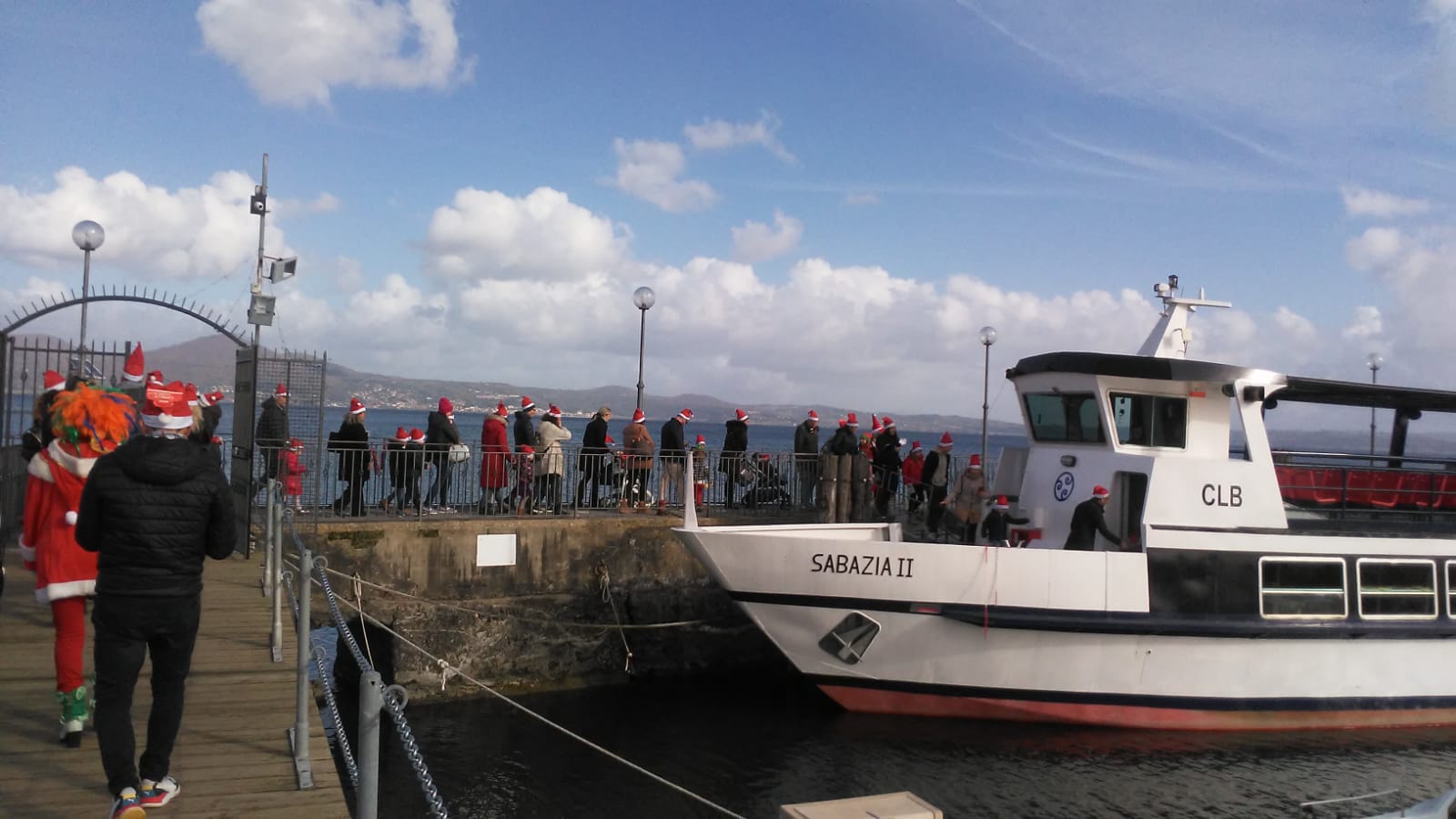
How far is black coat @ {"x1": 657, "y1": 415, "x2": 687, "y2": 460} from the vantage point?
16094 millimetres

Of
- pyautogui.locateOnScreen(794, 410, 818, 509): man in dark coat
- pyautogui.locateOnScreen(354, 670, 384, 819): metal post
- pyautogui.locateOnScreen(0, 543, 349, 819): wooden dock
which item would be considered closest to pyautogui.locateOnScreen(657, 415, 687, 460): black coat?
pyautogui.locateOnScreen(794, 410, 818, 509): man in dark coat

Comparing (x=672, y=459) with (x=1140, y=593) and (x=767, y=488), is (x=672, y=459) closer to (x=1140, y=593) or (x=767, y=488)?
(x=767, y=488)

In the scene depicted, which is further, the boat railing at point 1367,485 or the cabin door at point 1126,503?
the boat railing at point 1367,485

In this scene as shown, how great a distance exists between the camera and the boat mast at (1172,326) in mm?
14000

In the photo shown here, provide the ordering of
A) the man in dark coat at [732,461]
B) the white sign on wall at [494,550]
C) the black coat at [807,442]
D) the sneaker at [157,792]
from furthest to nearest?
the black coat at [807,442] → the man in dark coat at [732,461] → the white sign on wall at [494,550] → the sneaker at [157,792]

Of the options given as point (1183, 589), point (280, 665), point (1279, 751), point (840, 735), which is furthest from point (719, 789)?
point (1279, 751)

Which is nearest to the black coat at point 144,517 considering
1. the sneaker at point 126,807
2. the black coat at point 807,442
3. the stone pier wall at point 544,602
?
the sneaker at point 126,807

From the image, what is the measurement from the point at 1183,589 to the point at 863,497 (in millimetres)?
5548

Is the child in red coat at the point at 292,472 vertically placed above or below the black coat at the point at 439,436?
below

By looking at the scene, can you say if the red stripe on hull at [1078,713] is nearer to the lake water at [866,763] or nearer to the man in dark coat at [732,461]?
the lake water at [866,763]

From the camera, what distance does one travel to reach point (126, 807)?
4324 mm

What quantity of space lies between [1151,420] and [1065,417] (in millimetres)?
1074

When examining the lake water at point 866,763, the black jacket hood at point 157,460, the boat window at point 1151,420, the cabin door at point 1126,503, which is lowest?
the lake water at point 866,763

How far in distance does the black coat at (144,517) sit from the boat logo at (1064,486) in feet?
36.3
